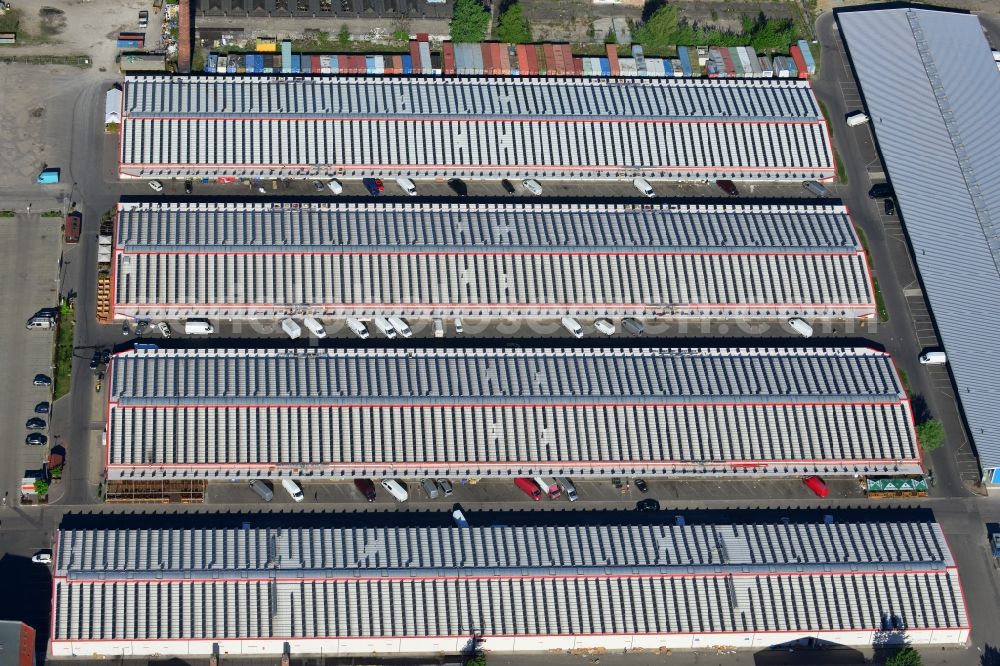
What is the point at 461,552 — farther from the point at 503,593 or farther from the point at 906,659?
the point at 906,659

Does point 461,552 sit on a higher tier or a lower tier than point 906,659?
higher

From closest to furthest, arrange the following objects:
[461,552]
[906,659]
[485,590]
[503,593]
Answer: [906,659] → [485,590] → [503,593] → [461,552]

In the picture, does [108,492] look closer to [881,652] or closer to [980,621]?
[881,652]

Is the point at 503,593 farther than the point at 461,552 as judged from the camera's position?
No

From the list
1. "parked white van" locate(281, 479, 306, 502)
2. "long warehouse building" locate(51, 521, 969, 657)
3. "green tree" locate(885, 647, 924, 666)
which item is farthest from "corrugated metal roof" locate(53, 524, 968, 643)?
"parked white van" locate(281, 479, 306, 502)

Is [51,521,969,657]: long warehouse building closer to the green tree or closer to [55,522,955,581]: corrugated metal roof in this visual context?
[55,522,955,581]: corrugated metal roof

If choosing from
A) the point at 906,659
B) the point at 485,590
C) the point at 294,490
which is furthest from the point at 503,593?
the point at 906,659
